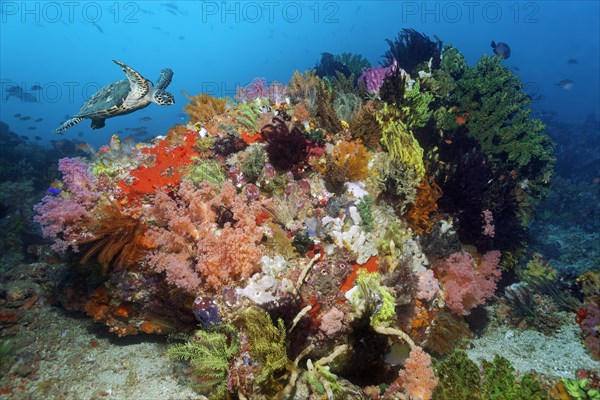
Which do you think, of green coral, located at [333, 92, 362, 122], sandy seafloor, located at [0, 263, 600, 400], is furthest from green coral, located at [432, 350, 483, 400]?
green coral, located at [333, 92, 362, 122]

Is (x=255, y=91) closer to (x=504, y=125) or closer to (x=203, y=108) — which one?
(x=203, y=108)

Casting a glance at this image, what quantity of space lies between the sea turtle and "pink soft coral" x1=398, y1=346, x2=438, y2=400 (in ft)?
22.3

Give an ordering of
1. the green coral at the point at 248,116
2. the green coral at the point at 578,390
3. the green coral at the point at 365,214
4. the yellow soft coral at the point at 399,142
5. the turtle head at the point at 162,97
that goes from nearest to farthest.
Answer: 1. the green coral at the point at 578,390
2. the green coral at the point at 365,214
3. the yellow soft coral at the point at 399,142
4. the green coral at the point at 248,116
5. the turtle head at the point at 162,97

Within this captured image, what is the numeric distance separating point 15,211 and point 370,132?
1402 cm

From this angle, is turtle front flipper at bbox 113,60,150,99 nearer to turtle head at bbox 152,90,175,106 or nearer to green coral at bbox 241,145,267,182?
turtle head at bbox 152,90,175,106

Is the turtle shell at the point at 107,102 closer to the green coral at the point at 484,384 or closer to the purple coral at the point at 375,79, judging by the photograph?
the purple coral at the point at 375,79

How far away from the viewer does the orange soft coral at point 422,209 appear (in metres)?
5.76

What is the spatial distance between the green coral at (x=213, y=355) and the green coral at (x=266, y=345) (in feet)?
0.90

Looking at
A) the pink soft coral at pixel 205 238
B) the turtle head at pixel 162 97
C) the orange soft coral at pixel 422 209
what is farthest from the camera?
the turtle head at pixel 162 97

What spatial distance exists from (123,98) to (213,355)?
19.4 ft

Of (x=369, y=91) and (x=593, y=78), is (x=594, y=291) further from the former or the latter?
(x=593, y=78)

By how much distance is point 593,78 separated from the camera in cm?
9812

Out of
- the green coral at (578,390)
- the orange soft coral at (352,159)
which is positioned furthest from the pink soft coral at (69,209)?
the green coral at (578,390)

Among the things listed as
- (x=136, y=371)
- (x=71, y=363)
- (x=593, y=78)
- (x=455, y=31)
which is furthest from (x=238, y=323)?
(x=455, y=31)
